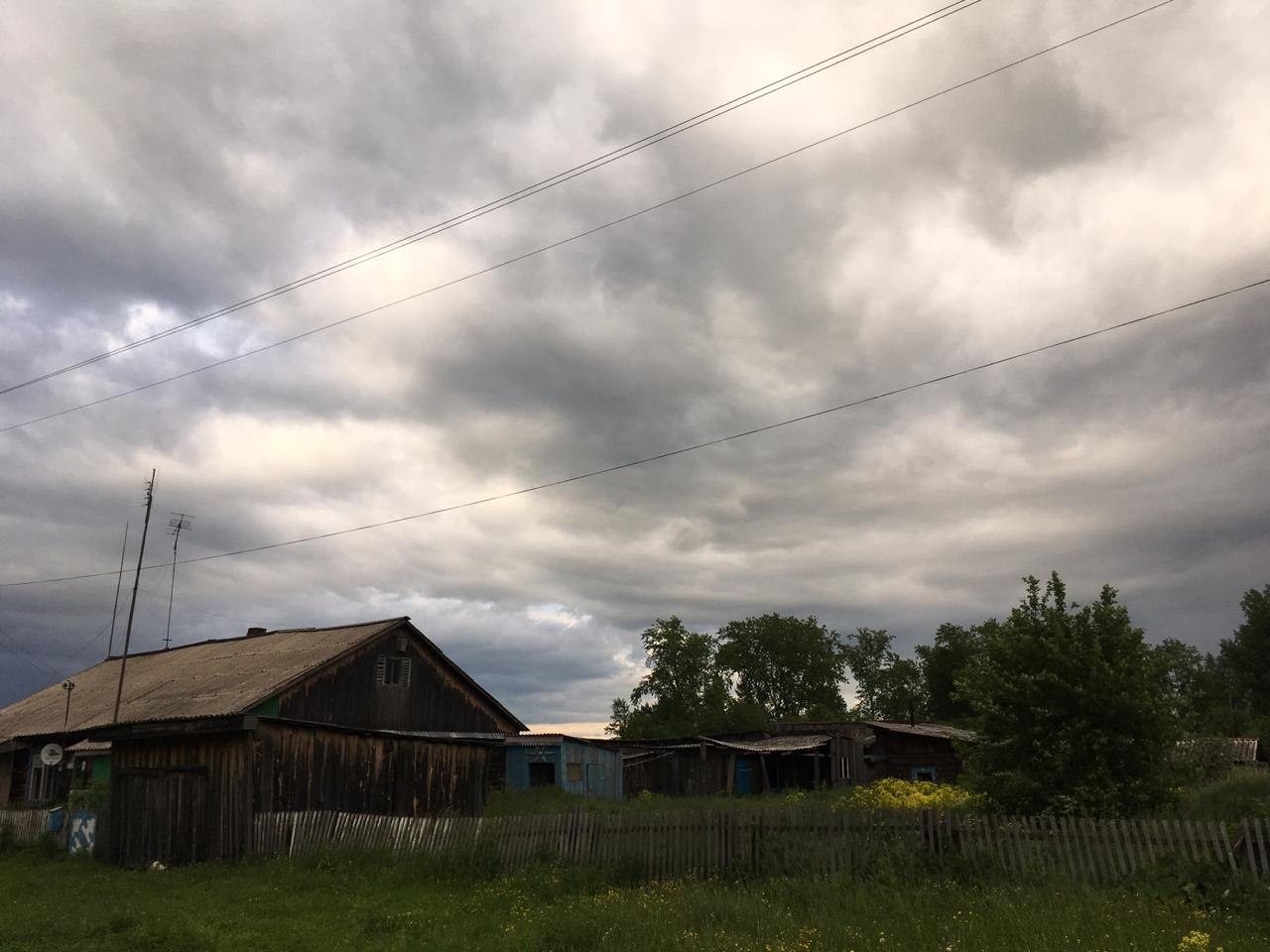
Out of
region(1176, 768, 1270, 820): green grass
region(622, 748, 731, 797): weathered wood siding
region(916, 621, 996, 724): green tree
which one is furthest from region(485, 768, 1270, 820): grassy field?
region(916, 621, 996, 724): green tree

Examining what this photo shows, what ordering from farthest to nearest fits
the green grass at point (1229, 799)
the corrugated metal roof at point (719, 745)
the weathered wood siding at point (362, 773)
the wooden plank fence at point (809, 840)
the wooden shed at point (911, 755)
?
the wooden shed at point (911, 755), the corrugated metal roof at point (719, 745), the weathered wood siding at point (362, 773), the green grass at point (1229, 799), the wooden plank fence at point (809, 840)

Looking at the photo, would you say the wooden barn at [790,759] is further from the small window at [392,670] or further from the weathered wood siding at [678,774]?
the small window at [392,670]

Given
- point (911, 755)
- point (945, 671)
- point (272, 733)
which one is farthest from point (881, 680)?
point (272, 733)

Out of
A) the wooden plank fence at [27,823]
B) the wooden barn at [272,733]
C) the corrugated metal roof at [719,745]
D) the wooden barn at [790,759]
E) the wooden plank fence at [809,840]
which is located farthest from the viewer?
the wooden barn at [790,759]

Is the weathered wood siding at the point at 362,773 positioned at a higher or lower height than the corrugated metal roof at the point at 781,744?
lower

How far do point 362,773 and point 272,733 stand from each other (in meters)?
3.41

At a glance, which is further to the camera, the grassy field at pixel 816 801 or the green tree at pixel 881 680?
the green tree at pixel 881 680

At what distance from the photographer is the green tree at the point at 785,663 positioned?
94.6m

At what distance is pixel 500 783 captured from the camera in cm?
4012

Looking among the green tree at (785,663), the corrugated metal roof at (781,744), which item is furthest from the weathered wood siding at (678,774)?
the green tree at (785,663)

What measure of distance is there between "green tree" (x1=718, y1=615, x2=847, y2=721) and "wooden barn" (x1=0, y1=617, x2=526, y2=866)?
59684 millimetres

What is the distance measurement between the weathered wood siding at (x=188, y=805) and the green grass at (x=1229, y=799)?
868 inches

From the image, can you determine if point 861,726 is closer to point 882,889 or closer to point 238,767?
point 238,767

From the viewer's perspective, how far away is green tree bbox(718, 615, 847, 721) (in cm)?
9456
